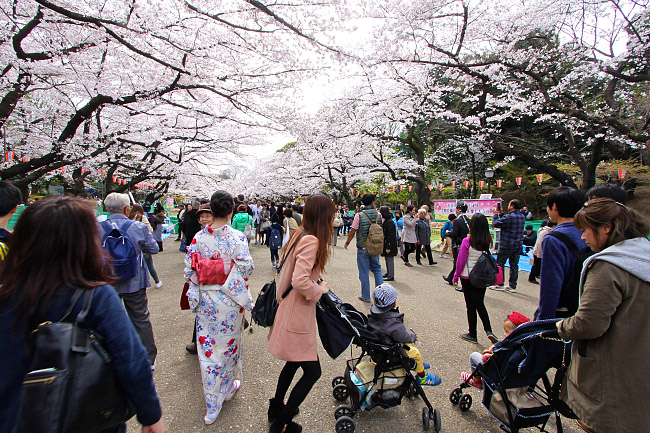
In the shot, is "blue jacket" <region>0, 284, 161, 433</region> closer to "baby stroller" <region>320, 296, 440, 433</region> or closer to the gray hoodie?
"baby stroller" <region>320, 296, 440, 433</region>

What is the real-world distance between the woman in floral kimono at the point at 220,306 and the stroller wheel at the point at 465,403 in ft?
6.46

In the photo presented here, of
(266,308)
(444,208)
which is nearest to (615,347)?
(266,308)

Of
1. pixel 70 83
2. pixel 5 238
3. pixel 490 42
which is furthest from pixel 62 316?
pixel 490 42

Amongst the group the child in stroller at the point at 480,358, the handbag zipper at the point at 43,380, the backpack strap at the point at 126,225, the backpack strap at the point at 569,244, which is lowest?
the child in stroller at the point at 480,358

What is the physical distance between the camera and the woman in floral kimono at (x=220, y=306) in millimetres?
2518

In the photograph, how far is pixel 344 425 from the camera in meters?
2.29

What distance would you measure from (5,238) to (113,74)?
8555 millimetres

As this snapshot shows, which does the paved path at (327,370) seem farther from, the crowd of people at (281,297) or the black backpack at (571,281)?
the black backpack at (571,281)

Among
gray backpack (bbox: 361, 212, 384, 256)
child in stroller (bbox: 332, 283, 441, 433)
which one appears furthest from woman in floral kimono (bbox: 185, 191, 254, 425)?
gray backpack (bbox: 361, 212, 384, 256)

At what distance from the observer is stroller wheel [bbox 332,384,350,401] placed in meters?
2.71

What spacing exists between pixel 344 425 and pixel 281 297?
1086 millimetres

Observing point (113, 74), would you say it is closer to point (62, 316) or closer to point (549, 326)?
point (62, 316)

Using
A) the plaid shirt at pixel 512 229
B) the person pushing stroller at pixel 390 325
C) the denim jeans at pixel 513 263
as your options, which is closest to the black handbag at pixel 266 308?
the person pushing stroller at pixel 390 325

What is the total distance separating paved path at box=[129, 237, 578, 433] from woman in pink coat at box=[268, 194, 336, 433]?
0.48m
